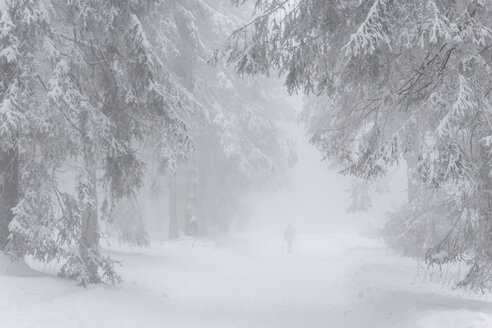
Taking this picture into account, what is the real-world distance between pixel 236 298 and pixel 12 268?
5081 millimetres

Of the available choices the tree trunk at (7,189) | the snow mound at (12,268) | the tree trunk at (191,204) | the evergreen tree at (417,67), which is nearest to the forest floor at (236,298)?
the snow mound at (12,268)

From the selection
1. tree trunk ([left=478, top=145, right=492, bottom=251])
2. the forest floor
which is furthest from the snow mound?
tree trunk ([left=478, top=145, right=492, bottom=251])

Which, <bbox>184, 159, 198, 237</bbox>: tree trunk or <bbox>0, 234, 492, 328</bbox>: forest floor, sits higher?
<bbox>184, 159, 198, 237</bbox>: tree trunk

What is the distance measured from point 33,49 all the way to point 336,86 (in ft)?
16.3

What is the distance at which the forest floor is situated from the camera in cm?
730

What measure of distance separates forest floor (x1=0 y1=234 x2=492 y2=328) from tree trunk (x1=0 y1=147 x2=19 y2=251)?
0.86 m

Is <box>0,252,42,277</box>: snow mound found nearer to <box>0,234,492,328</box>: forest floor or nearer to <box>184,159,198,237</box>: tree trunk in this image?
<box>0,234,492,328</box>: forest floor

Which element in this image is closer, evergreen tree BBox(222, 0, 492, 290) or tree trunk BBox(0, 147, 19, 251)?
evergreen tree BBox(222, 0, 492, 290)

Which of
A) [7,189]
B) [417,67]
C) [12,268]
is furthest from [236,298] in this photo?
[417,67]

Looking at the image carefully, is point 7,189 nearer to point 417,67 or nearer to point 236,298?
point 236,298

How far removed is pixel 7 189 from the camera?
29.9 feet

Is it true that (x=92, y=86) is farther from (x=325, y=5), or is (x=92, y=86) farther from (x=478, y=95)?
(x=478, y=95)

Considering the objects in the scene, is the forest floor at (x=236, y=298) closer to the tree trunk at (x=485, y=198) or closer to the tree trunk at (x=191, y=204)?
the tree trunk at (x=485, y=198)

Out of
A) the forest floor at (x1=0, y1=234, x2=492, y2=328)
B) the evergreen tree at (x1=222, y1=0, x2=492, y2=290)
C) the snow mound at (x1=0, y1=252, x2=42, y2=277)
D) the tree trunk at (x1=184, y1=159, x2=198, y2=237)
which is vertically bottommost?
the forest floor at (x1=0, y1=234, x2=492, y2=328)
